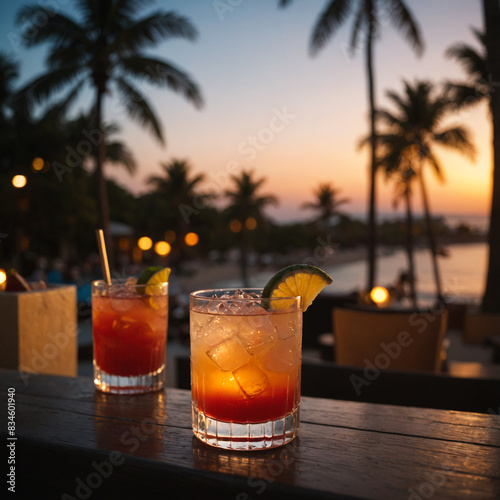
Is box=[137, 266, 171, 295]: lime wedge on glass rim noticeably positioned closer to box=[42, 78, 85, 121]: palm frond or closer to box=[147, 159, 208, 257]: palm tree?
box=[42, 78, 85, 121]: palm frond

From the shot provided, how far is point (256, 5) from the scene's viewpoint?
306 inches

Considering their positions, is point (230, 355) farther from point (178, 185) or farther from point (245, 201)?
point (178, 185)

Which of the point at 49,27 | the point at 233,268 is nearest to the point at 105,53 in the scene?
the point at 49,27

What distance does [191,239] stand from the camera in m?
48.4

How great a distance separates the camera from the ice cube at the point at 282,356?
0.98 metres

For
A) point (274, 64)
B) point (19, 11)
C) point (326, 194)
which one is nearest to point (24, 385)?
point (274, 64)

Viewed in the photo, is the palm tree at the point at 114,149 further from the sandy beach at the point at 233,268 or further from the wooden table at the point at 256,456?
the wooden table at the point at 256,456

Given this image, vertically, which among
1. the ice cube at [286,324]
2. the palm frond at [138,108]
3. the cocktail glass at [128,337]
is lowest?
the cocktail glass at [128,337]

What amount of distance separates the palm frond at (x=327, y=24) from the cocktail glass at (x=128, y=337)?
14.9 m

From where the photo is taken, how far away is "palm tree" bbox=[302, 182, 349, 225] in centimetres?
5225

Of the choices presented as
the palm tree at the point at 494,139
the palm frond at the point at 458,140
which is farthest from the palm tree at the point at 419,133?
the palm tree at the point at 494,139

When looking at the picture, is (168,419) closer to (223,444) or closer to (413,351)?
(223,444)

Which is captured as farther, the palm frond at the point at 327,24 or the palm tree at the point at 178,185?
the palm tree at the point at 178,185

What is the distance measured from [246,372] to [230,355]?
5cm
